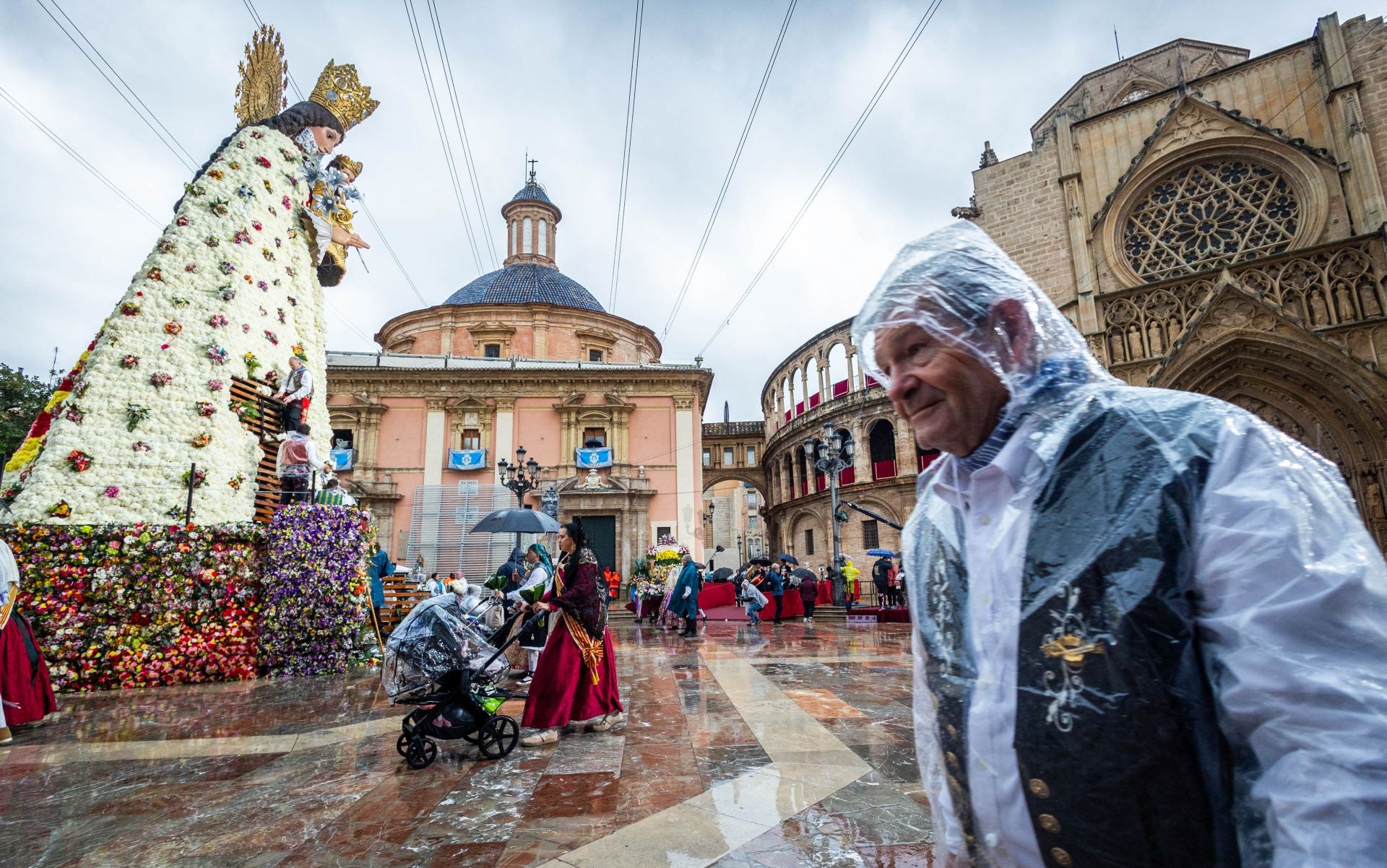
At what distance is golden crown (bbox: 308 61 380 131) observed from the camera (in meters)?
11.0

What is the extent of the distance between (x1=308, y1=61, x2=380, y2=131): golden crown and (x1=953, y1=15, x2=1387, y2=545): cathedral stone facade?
17645mm

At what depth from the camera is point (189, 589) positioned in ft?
24.2

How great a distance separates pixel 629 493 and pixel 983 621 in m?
22.1

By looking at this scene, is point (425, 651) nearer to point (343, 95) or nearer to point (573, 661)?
point (573, 661)

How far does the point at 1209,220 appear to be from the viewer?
18.7m

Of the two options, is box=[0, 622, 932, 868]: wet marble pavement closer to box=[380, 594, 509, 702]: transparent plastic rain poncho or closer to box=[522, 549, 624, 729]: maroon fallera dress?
box=[522, 549, 624, 729]: maroon fallera dress

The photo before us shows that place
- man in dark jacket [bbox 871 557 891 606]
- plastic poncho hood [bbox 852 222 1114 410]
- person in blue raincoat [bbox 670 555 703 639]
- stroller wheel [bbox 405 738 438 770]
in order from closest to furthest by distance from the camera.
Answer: plastic poncho hood [bbox 852 222 1114 410], stroller wheel [bbox 405 738 438 770], person in blue raincoat [bbox 670 555 703 639], man in dark jacket [bbox 871 557 891 606]

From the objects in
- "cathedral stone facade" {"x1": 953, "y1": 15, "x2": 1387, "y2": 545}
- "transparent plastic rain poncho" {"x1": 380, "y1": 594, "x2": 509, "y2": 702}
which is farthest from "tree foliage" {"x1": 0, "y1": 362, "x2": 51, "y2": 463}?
"cathedral stone facade" {"x1": 953, "y1": 15, "x2": 1387, "y2": 545}

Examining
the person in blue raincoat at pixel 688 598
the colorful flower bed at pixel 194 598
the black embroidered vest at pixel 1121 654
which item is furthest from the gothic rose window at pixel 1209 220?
the black embroidered vest at pixel 1121 654

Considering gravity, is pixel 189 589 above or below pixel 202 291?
below

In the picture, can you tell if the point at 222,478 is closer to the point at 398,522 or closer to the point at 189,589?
the point at 189,589

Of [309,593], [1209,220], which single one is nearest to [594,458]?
[309,593]

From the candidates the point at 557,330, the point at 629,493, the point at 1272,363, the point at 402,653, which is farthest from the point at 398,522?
the point at 1272,363

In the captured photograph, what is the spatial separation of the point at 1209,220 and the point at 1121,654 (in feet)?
76.8
